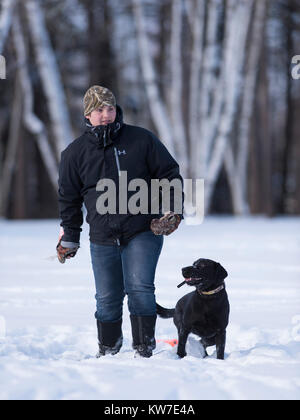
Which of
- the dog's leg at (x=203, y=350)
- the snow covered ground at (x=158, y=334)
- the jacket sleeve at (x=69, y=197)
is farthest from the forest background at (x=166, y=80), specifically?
the dog's leg at (x=203, y=350)

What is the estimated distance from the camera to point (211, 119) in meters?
15.6

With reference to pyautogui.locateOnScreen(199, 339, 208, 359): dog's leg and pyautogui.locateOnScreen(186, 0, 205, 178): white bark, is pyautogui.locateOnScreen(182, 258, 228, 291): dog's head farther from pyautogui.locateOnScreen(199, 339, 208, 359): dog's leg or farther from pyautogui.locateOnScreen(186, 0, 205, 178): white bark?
pyautogui.locateOnScreen(186, 0, 205, 178): white bark

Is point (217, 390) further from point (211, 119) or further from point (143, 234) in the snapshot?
point (211, 119)

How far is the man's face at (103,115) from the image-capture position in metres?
3.84

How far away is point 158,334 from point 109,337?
0.91m

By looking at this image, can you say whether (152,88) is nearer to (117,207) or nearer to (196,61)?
(196,61)

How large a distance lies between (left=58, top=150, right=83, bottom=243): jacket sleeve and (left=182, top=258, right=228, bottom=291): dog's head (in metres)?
0.82

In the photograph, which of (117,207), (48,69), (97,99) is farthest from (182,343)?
(48,69)

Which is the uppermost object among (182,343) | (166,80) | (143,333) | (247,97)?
(166,80)

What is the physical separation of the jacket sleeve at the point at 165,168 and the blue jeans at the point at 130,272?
278 millimetres

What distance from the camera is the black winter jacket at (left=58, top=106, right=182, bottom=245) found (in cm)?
386

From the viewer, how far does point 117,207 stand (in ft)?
12.8

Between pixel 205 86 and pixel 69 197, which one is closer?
Result: pixel 69 197
